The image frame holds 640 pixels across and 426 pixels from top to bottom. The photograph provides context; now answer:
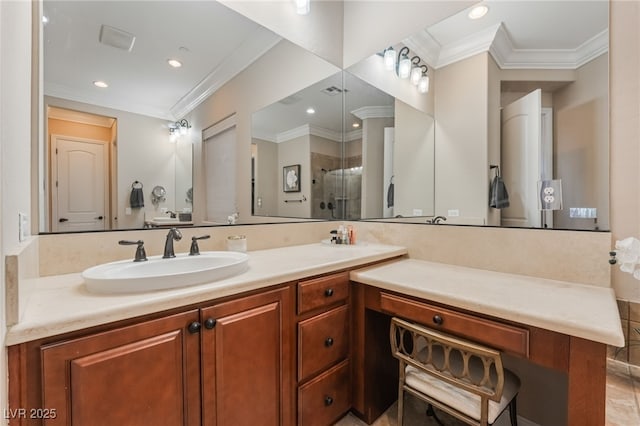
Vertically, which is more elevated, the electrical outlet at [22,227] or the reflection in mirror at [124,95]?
the reflection in mirror at [124,95]

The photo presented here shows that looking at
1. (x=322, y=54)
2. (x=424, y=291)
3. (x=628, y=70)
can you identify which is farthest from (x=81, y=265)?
(x=628, y=70)

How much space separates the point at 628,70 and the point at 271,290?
5.87 ft

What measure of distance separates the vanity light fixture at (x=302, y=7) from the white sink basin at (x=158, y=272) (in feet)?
5.68

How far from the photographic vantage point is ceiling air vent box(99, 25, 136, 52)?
1.22 meters

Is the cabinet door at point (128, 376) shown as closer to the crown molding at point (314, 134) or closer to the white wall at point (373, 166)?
the crown molding at point (314, 134)

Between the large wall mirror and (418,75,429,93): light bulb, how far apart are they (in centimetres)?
7

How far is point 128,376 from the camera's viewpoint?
83cm

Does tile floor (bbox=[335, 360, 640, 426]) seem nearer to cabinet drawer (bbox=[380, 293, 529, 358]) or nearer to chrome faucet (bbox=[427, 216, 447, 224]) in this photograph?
cabinet drawer (bbox=[380, 293, 529, 358])

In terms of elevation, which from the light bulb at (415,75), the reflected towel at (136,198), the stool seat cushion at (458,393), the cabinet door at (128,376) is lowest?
the stool seat cushion at (458,393)

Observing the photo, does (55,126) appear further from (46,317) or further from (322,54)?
(322,54)

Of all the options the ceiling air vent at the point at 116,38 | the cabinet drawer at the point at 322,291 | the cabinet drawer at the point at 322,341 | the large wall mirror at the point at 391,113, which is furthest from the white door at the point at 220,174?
the cabinet drawer at the point at 322,341

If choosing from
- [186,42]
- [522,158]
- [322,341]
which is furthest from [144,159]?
[522,158]

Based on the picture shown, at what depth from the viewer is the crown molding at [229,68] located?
153 cm

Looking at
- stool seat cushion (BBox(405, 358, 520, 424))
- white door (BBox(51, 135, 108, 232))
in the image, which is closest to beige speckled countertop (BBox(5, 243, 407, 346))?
white door (BBox(51, 135, 108, 232))
